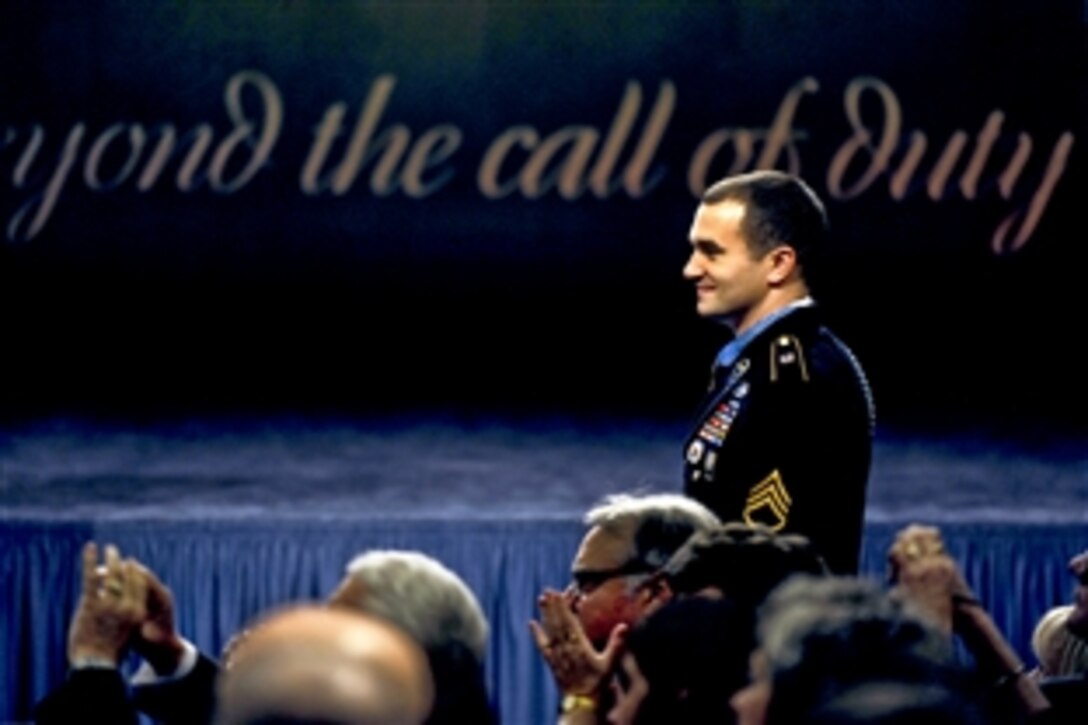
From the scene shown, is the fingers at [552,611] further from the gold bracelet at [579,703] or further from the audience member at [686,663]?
the audience member at [686,663]

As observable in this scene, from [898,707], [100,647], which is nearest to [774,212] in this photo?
[100,647]

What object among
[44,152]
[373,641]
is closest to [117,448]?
[44,152]

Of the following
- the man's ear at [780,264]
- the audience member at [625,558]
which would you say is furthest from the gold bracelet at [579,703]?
the man's ear at [780,264]

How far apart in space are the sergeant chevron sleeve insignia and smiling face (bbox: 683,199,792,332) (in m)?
0.30

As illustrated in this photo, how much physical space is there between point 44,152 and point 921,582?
426cm

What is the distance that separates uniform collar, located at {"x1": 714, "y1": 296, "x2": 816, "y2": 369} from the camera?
3.55m

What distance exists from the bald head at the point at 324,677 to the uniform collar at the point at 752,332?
74.9 inches

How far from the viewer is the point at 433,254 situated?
6574mm

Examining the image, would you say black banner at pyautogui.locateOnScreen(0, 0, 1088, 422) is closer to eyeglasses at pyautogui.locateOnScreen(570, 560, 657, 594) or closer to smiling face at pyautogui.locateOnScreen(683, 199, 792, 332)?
smiling face at pyautogui.locateOnScreen(683, 199, 792, 332)

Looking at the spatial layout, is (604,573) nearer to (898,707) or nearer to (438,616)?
(438,616)

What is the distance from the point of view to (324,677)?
5.10 ft

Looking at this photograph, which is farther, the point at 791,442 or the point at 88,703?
the point at 791,442

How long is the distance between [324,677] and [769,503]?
1.93 metres

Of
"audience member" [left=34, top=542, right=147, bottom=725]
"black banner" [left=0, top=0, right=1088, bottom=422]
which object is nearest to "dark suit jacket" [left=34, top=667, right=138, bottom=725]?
"audience member" [left=34, top=542, right=147, bottom=725]
